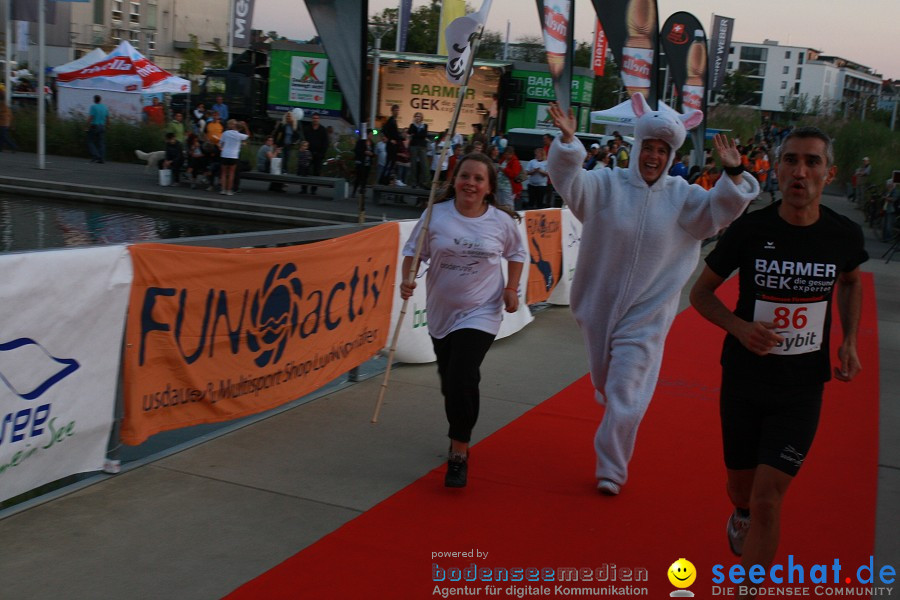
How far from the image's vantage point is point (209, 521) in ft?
15.1

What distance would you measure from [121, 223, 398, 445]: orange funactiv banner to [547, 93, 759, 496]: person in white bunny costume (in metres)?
2.02

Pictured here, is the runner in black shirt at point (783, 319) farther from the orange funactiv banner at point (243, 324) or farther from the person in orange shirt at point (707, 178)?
the person in orange shirt at point (707, 178)

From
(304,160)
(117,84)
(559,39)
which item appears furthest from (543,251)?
(117,84)

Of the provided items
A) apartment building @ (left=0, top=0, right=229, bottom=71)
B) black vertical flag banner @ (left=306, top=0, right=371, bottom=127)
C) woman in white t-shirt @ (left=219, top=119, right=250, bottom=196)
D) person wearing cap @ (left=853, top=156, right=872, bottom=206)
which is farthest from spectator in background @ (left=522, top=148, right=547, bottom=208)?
apartment building @ (left=0, top=0, right=229, bottom=71)

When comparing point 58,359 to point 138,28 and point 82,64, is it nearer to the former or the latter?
point 82,64

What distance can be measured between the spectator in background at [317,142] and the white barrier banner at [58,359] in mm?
19894

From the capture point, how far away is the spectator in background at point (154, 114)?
3187 centimetres

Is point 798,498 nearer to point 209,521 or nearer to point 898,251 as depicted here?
point 209,521

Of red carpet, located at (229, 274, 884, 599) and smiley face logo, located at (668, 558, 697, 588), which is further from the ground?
smiley face logo, located at (668, 558, 697, 588)

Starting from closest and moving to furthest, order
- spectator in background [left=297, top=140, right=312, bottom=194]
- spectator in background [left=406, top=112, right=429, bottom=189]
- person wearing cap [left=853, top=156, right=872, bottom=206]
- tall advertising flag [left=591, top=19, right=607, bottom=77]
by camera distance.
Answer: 1. spectator in background [left=297, top=140, right=312, bottom=194]
2. spectator in background [left=406, top=112, right=429, bottom=189]
3. person wearing cap [left=853, top=156, right=872, bottom=206]
4. tall advertising flag [left=591, top=19, right=607, bottom=77]

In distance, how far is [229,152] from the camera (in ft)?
71.7

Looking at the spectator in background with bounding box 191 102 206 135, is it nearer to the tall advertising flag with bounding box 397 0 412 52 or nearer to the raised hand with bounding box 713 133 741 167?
the tall advertising flag with bounding box 397 0 412 52

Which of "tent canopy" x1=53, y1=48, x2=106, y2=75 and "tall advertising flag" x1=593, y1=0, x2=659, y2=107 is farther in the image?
"tent canopy" x1=53, y1=48, x2=106, y2=75

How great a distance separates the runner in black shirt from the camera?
3.69 m
